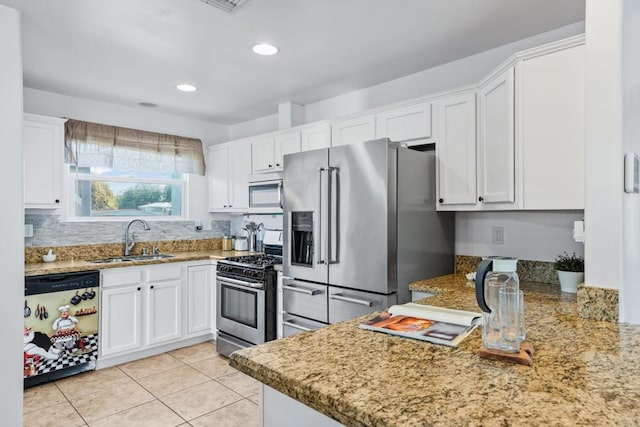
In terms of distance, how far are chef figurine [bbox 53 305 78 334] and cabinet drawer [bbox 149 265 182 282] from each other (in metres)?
0.69

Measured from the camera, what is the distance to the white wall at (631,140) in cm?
152

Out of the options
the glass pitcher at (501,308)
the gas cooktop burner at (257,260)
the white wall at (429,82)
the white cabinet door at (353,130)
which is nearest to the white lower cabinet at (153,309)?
the gas cooktop burner at (257,260)

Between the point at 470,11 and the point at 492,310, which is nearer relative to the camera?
the point at 492,310

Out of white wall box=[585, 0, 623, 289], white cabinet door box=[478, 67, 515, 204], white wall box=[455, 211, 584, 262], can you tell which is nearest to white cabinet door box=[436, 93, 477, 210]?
white cabinet door box=[478, 67, 515, 204]

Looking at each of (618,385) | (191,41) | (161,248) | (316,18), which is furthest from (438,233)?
(161,248)

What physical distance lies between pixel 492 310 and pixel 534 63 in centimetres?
155

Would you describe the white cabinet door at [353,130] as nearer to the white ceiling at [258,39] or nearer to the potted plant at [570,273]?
the white ceiling at [258,39]

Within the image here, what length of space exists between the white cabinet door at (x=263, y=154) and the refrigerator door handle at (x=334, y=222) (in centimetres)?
133

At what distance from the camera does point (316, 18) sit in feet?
7.59

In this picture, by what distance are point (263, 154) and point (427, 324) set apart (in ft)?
9.69

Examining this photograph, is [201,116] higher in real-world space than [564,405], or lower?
higher

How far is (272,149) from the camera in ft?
12.9

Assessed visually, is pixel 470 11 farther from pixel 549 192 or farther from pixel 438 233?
pixel 438 233

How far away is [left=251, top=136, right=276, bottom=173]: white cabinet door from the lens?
3.94 m
